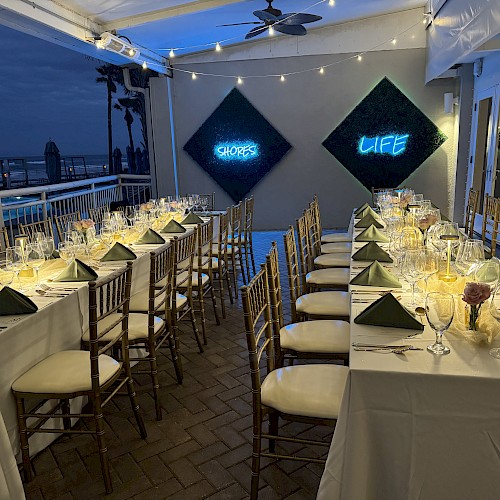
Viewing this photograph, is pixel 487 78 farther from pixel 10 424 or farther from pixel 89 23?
pixel 10 424

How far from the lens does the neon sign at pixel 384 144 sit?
8.91 metres

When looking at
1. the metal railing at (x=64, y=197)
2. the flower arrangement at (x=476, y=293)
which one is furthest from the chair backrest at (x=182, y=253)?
the metal railing at (x=64, y=197)

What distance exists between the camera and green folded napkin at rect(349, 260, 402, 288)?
2881 millimetres

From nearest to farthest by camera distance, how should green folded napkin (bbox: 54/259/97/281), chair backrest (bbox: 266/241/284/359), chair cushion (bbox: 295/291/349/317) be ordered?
chair backrest (bbox: 266/241/284/359)
green folded napkin (bbox: 54/259/97/281)
chair cushion (bbox: 295/291/349/317)

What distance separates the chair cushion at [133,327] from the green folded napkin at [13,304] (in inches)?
21.4

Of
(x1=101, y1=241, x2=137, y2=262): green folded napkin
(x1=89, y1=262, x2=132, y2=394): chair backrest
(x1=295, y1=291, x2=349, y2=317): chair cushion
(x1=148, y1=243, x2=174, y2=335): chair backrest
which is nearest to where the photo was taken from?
(x1=89, y1=262, x2=132, y2=394): chair backrest

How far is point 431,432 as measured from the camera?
185 centimetres

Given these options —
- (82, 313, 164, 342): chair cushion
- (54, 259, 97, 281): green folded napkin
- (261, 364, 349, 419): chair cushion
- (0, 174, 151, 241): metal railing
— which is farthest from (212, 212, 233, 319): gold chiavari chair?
(261, 364, 349, 419): chair cushion

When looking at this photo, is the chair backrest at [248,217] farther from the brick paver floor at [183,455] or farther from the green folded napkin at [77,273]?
the green folded napkin at [77,273]

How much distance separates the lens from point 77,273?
10.7 feet

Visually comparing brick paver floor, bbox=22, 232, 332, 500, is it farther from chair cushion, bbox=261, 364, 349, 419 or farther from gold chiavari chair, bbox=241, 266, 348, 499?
chair cushion, bbox=261, 364, 349, 419

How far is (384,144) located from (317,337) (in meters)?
6.88

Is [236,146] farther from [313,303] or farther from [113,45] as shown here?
[313,303]

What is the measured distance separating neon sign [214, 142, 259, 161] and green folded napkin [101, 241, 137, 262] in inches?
234
